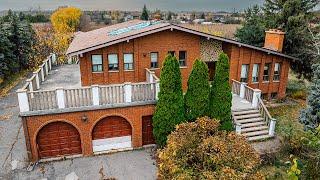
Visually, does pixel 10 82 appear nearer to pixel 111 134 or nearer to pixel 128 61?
pixel 128 61

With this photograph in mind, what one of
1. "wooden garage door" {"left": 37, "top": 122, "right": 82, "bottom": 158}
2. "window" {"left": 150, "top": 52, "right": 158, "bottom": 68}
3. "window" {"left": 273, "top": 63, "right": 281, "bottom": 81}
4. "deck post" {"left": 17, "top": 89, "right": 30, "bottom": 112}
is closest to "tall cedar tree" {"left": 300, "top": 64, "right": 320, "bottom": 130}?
"window" {"left": 273, "top": 63, "right": 281, "bottom": 81}

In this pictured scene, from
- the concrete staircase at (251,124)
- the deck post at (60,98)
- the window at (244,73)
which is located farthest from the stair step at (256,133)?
the deck post at (60,98)

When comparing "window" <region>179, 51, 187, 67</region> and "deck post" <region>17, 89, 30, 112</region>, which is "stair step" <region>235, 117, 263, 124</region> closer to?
"window" <region>179, 51, 187, 67</region>

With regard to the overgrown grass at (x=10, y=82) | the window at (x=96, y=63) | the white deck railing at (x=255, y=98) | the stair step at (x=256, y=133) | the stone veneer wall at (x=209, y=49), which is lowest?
the stair step at (x=256, y=133)

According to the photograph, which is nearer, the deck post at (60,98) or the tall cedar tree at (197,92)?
the deck post at (60,98)

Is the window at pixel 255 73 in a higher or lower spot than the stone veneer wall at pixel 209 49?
lower

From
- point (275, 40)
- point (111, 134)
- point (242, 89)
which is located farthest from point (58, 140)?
point (275, 40)

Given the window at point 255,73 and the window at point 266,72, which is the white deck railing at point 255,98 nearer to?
the window at point 255,73
